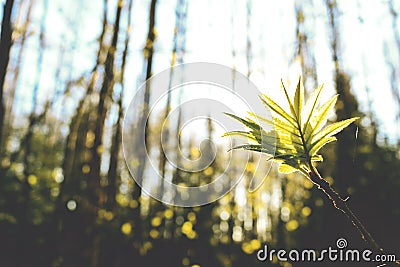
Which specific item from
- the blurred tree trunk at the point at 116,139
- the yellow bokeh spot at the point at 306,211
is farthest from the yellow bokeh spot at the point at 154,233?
the yellow bokeh spot at the point at 306,211

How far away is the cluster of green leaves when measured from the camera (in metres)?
0.55

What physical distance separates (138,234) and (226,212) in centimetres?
129

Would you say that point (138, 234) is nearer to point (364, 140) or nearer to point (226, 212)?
point (226, 212)

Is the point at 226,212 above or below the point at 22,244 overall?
above

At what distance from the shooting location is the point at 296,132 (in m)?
0.56

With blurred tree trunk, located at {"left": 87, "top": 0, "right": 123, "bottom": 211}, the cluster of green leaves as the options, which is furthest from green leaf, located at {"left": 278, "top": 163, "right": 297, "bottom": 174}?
blurred tree trunk, located at {"left": 87, "top": 0, "right": 123, "bottom": 211}

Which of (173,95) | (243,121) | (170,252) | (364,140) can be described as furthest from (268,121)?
(364,140)

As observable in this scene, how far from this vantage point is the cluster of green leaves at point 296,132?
55 centimetres

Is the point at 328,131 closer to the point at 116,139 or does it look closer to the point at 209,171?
the point at 116,139

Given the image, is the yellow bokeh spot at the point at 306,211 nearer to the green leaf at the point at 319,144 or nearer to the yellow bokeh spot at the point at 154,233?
the yellow bokeh spot at the point at 154,233

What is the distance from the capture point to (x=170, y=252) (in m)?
4.50

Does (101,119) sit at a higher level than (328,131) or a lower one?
higher

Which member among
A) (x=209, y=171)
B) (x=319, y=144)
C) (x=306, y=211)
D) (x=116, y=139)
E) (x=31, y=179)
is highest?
(x=116, y=139)

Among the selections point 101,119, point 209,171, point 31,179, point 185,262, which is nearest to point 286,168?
point 101,119
